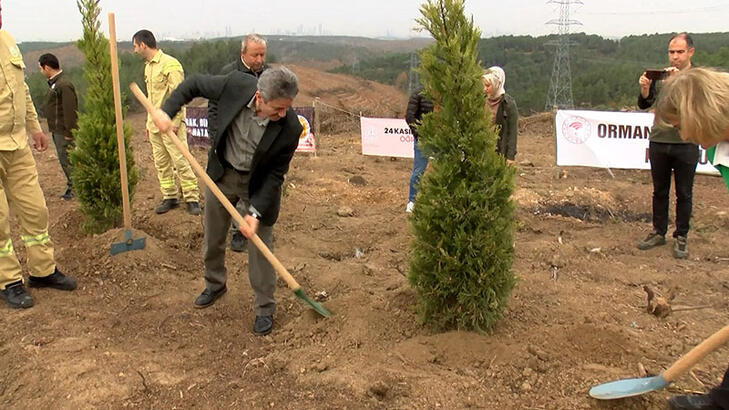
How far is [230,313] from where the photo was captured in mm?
4613

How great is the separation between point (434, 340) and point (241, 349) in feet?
4.58

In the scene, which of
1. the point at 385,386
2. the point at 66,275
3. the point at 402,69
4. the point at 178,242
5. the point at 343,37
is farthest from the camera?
the point at 343,37

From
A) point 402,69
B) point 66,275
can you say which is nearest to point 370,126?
point 66,275

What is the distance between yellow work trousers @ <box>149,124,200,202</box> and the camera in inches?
264

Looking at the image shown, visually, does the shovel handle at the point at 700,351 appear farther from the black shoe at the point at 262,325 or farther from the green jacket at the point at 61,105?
the green jacket at the point at 61,105

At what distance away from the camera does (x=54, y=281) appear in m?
4.85

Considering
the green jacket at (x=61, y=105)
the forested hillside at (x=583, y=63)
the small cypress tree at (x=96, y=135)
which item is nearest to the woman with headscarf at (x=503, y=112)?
the small cypress tree at (x=96, y=135)

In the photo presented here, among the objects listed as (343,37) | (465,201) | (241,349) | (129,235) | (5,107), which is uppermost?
(343,37)

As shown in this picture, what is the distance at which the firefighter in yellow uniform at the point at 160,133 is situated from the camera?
6566 millimetres

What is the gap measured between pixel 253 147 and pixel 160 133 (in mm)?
2946

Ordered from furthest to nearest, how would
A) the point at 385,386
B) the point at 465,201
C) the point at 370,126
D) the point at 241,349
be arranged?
the point at 370,126 → the point at 241,349 → the point at 465,201 → the point at 385,386

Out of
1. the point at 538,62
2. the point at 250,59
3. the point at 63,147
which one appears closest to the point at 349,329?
the point at 250,59

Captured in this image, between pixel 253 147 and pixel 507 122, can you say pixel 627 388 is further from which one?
pixel 507 122

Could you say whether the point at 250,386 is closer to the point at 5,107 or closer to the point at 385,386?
the point at 385,386
